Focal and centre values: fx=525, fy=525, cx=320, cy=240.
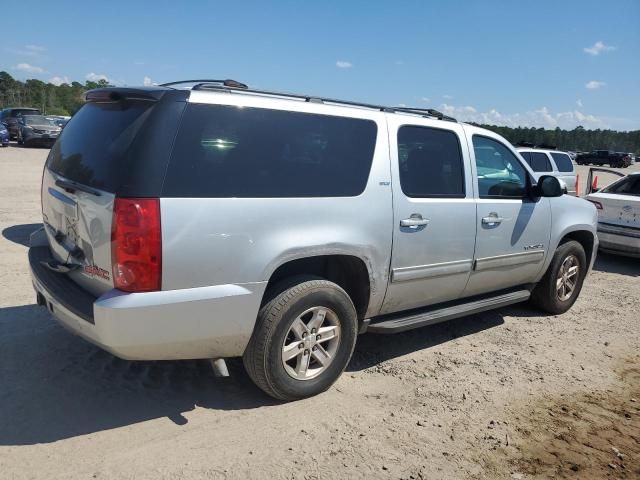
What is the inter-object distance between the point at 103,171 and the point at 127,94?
488 millimetres

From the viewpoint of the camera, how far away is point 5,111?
28.1 metres

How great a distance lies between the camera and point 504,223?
4715mm

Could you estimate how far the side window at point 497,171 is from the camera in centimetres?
464

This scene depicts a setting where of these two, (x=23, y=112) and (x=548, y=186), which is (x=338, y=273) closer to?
(x=548, y=186)

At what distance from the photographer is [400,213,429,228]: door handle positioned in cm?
384

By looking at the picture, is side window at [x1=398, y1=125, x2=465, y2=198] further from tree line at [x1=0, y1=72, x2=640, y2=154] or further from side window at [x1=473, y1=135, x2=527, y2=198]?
tree line at [x1=0, y1=72, x2=640, y2=154]

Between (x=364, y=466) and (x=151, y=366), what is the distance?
180cm

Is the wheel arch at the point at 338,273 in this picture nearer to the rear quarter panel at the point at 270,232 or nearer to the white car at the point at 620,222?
the rear quarter panel at the point at 270,232

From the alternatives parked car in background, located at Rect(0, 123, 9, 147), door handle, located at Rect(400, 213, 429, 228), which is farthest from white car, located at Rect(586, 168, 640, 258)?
parked car in background, located at Rect(0, 123, 9, 147)

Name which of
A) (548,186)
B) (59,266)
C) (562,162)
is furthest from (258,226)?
(562,162)

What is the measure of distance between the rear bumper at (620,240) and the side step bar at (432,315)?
4.32m

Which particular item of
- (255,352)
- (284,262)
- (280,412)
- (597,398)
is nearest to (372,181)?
(284,262)

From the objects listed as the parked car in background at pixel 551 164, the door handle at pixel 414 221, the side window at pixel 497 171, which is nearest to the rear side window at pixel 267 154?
the door handle at pixel 414 221

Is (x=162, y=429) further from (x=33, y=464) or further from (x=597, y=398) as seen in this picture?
(x=597, y=398)
